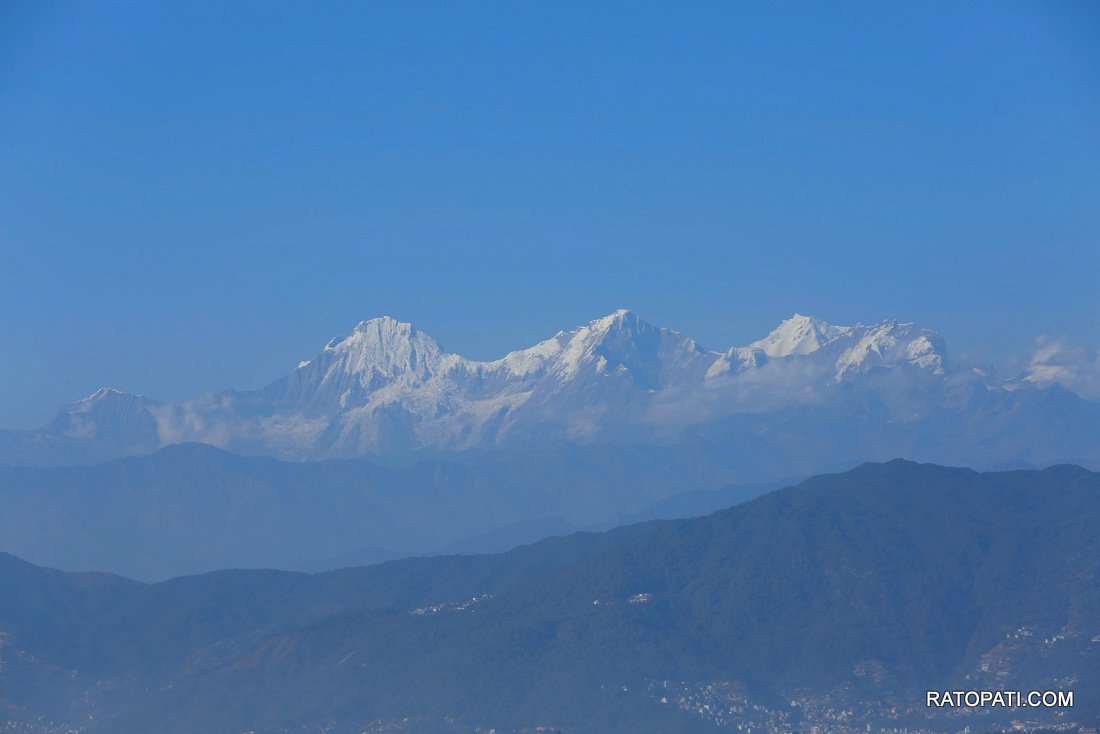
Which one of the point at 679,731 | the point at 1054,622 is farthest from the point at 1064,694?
the point at 679,731

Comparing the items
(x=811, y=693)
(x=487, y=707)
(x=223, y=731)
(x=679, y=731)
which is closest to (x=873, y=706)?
(x=811, y=693)

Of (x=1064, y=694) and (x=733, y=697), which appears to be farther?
(x=733, y=697)

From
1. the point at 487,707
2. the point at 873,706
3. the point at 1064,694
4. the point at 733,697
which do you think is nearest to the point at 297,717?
the point at 487,707

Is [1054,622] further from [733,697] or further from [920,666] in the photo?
[733,697]

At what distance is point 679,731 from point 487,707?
23404 millimetres

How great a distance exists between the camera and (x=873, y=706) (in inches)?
7421

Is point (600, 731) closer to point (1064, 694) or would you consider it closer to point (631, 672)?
point (631, 672)

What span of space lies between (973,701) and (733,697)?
25990 mm

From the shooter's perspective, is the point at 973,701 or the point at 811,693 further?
the point at 811,693

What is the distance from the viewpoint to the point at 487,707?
638 feet

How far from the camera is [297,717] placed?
198 meters

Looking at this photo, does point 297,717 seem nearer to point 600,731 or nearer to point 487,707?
point 487,707

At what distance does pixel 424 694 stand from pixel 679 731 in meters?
32.4

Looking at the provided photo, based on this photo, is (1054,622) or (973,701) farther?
(1054,622)
